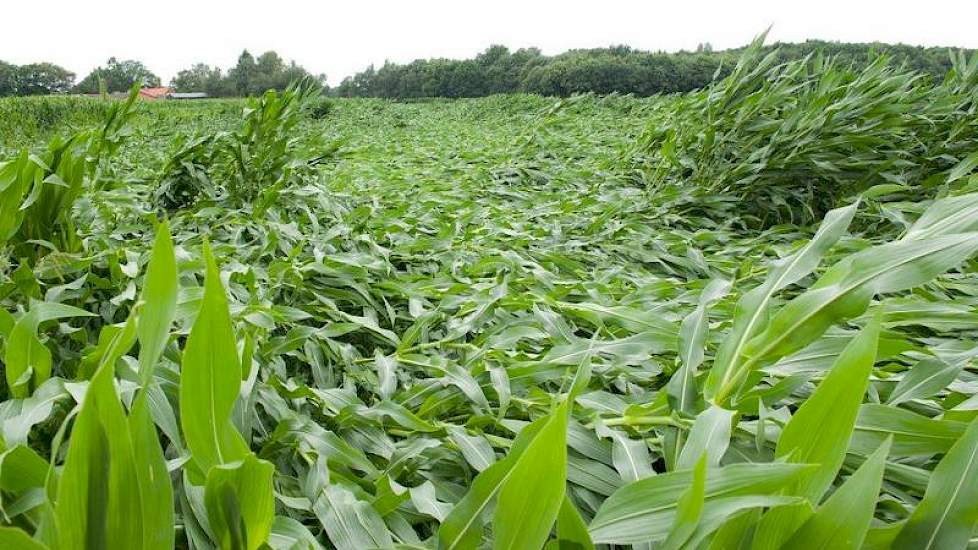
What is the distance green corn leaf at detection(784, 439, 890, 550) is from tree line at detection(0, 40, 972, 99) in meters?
16.0

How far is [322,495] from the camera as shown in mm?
706

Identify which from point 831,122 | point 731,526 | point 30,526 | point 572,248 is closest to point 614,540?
point 731,526

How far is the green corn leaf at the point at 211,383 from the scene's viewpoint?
0.47m

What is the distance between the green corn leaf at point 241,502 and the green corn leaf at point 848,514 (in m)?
0.45

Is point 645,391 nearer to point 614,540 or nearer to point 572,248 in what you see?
point 614,540

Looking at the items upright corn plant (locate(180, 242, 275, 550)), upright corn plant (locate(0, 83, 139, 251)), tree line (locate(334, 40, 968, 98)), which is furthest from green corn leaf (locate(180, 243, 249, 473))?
tree line (locate(334, 40, 968, 98))

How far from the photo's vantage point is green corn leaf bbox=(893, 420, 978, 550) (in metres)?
0.46

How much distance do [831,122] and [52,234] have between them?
3.01 meters

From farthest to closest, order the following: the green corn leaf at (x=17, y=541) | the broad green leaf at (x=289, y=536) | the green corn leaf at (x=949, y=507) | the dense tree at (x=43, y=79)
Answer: the dense tree at (x=43, y=79) → the broad green leaf at (x=289, y=536) → the green corn leaf at (x=949, y=507) → the green corn leaf at (x=17, y=541)

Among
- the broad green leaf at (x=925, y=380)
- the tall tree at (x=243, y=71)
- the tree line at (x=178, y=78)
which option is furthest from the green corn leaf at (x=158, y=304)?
the tall tree at (x=243, y=71)

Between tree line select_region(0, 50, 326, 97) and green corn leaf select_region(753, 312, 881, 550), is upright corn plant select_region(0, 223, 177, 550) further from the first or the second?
tree line select_region(0, 50, 326, 97)

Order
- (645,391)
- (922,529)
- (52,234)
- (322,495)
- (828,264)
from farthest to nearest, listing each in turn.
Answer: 1. (828,264)
2. (52,234)
3. (645,391)
4. (322,495)
5. (922,529)

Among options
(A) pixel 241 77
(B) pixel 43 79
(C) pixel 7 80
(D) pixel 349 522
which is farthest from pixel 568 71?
(B) pixel 43 79

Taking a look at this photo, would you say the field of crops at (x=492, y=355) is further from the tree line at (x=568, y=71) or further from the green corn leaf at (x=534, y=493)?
the tree line at (x=568, y=71)
